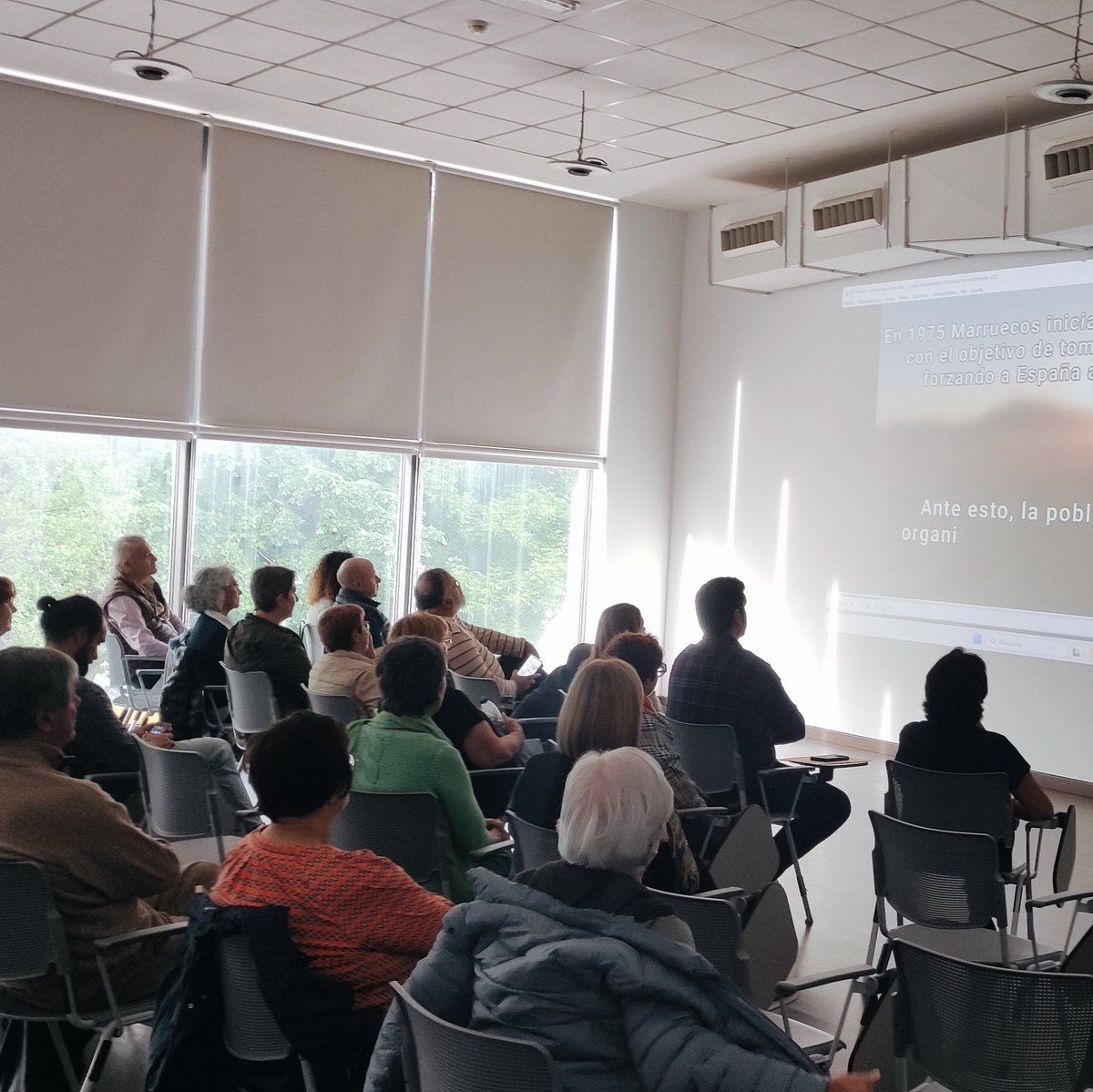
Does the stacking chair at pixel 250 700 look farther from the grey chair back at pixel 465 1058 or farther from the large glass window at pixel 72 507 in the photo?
the grey chair back at pixel 465 1058

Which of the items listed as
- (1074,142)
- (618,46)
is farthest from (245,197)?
(1074,142)

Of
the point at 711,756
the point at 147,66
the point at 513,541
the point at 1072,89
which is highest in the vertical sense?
the point at 1072,89

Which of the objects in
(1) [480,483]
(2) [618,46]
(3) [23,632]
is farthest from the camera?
(1) [480,483]

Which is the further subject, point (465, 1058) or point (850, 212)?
point (850, 212)

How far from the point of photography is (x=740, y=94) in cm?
739

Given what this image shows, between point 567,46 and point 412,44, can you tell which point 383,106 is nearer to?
point 412,44

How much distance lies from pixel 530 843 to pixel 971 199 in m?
5.83

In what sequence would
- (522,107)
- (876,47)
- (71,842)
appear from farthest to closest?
(522,107) → (876,47) → (71,842)

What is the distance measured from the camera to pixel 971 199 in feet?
25.3

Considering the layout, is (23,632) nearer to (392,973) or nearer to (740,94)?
(740,94)

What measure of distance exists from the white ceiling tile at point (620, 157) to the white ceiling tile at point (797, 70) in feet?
5.48

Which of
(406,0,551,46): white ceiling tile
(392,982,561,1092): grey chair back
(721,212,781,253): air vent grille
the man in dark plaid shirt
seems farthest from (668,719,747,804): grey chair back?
(721,212,781,253): air vent grille

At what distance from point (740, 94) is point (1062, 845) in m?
4.90

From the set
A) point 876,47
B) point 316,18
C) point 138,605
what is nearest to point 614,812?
point 316,18
